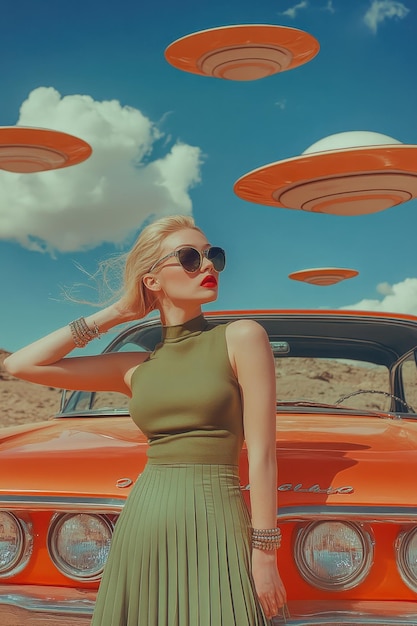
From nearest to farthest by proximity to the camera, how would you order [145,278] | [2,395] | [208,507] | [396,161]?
[208,507]
[145,278]
[396,161]
[2,395]

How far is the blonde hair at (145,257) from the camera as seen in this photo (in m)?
2.37

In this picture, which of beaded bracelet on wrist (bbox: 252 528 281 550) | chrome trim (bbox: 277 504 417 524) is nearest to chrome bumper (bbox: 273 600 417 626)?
chrome trim (bbox: 277 504 417 524)

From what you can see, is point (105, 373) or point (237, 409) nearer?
point (237, 409)

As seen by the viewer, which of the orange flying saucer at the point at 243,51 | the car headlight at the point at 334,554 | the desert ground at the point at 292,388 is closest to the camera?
the car headlight at the point at 334,554

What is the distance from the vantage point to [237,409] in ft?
6.95

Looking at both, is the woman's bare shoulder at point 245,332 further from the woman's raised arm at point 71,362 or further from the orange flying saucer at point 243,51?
the orange flying saucer at point 243,51

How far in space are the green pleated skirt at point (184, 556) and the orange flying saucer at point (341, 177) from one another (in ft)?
9.92

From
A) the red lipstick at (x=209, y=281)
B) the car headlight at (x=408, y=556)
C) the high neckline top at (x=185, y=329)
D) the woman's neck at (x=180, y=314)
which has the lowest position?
the car headlight at (x=408, y=556)

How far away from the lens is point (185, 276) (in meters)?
2.29

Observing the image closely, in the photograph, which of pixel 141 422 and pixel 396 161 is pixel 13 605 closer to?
pixel 141 422

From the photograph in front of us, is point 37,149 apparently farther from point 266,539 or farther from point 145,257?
point 266,539

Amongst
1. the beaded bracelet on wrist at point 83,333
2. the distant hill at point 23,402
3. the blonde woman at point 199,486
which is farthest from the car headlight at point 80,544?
the distant hill at point 23,402

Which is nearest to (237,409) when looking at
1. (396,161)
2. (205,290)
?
(205,290)

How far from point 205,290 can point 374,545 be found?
821 mm
